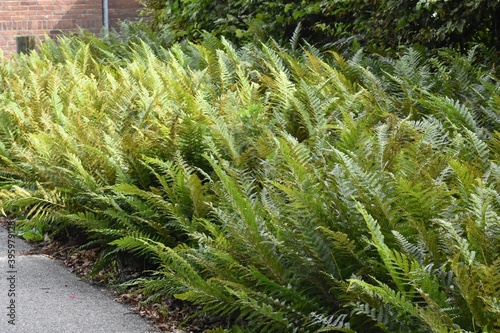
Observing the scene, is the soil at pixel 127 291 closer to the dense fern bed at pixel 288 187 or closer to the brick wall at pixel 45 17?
the dense fern bed at pixel 288 187

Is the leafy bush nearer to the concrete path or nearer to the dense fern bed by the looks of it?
the dense fern bed

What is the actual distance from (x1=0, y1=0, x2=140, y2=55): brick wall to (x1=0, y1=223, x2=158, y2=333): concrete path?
1373 cm

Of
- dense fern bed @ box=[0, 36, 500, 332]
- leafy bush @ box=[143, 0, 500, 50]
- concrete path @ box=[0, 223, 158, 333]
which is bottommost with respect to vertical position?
concrete path @ box=[0, 223, 158, 333]

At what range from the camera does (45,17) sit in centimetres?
1866

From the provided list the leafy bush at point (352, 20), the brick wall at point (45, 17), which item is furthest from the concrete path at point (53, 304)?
the brick wall at point (45, 17)

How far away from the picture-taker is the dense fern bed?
3.38 metres

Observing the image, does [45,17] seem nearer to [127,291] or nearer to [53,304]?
[127,291]

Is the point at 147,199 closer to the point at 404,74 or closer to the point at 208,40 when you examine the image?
the point at 404,74

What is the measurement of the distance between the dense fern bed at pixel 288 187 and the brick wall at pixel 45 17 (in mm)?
11018

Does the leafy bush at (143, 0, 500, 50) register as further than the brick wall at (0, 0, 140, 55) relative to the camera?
No

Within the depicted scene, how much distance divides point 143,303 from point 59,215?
1199 millimetres

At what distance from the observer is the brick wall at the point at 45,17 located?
1842cm

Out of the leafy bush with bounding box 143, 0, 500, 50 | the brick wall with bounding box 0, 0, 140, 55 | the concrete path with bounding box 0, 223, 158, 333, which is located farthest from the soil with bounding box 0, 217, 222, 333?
the brick wall with bounding box 0, 0, 140, 55

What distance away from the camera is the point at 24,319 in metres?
4.33
